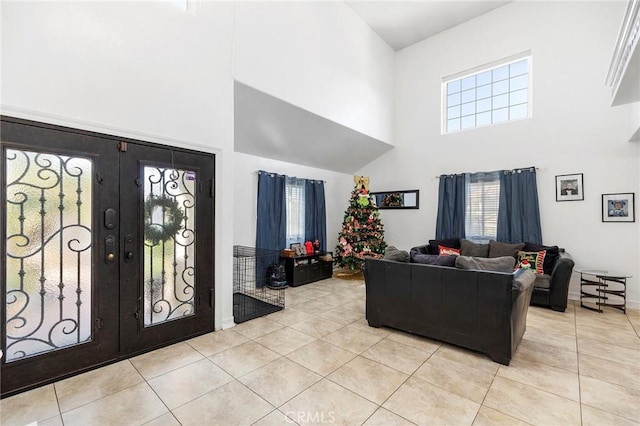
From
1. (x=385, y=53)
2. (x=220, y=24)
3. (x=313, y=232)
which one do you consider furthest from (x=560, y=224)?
(x=220, y=24)

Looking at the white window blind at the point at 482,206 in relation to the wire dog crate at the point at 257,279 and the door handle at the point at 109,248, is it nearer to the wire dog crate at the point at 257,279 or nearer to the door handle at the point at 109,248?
the wire dog crate at the point at 257,279

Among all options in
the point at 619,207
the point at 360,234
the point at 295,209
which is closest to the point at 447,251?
the point at 360,234

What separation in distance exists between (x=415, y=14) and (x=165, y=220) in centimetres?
582

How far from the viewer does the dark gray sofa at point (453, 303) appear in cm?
252

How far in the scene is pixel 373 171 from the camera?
698 centimetres

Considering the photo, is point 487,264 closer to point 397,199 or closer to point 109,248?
point 109,248

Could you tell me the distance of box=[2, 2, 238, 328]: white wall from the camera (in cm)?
208

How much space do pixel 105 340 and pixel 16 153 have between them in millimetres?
1635

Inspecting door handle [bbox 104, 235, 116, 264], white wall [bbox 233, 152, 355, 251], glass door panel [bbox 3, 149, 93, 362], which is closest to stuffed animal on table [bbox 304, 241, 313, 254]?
white wall [bbox 233, 152, 355, 251]

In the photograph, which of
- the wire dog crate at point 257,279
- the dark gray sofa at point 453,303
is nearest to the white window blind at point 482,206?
the dark gray sofa at point 453,303

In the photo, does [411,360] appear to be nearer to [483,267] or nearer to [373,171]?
[483,267]

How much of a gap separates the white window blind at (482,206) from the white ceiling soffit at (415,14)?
3.14m

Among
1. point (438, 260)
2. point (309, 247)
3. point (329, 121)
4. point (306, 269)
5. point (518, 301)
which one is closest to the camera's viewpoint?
point (518, 301)

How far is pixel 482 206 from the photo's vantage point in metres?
5.46
